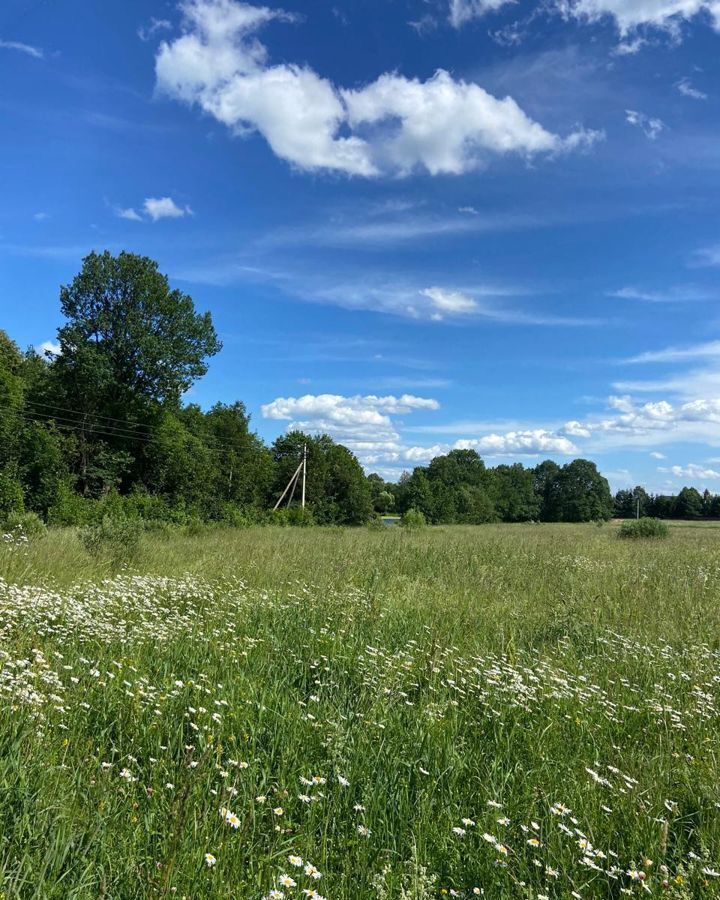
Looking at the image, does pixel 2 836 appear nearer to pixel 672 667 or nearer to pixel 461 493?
pixel 672 667

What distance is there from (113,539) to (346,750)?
9594 mm

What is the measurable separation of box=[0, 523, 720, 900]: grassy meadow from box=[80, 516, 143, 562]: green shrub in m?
3.80

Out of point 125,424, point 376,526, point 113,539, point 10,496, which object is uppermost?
point 125,424

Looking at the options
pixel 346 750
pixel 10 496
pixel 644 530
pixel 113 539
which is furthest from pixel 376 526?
pixel 346 750

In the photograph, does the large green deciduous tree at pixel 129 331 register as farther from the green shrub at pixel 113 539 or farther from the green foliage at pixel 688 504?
the green foliage at pixel 688 504

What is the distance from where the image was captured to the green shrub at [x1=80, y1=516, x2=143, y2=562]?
404 inches

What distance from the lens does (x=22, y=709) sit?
9.59ft

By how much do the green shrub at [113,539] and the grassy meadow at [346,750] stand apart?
12.5 ft

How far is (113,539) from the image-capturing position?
11.3 metres

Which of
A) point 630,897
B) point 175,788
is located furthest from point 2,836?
point 630,897

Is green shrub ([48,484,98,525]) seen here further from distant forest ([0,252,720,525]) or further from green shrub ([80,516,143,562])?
green shrub ([80,516,143,562])

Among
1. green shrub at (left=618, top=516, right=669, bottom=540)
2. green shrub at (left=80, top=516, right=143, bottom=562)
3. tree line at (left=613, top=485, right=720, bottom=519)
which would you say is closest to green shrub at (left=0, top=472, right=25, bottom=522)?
green shrub at (left=80, top=516, right=143, bottom=562)

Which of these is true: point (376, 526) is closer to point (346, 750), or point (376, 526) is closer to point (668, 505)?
point (346, 750)

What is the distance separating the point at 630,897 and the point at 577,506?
299 feet
